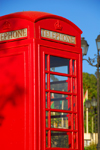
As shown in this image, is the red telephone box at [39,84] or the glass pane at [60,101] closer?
the red telephone box at [39,84]

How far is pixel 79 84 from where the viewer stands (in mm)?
5688

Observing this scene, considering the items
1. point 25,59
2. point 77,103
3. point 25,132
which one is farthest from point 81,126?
point 25,59

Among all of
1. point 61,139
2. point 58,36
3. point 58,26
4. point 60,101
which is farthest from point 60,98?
point 58,26

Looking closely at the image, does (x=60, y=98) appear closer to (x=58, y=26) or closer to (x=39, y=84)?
(x=39, y=84)

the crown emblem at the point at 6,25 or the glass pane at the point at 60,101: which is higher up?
the crown emblem at the point at 6,25

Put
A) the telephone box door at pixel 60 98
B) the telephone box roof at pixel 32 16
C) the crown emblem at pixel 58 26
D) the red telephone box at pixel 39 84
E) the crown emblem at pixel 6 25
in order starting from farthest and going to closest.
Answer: the crown emblem at pixel 58 26 < the crown emblem at pixel 6 25 < the telephone box roof at pixel 32 16 < the telephone box door at pixel 60 98 < the red telephone box at pixel 39 84

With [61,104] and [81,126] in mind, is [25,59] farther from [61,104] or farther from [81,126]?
[81,126]

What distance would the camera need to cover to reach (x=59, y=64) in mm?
5465

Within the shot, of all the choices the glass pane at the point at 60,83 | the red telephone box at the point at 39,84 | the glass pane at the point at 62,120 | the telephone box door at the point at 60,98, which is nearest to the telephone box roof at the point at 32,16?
the red telephone box at the point at 39,84

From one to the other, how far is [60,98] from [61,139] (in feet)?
2.17

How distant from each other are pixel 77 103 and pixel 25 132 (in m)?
1.06

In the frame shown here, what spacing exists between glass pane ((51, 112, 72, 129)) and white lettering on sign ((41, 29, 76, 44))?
1.24 meters

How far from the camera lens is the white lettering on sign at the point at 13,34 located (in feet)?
17.6

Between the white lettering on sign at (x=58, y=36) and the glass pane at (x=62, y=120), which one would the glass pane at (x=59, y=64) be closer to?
the white lettering on sign at (x=58, y=36)
